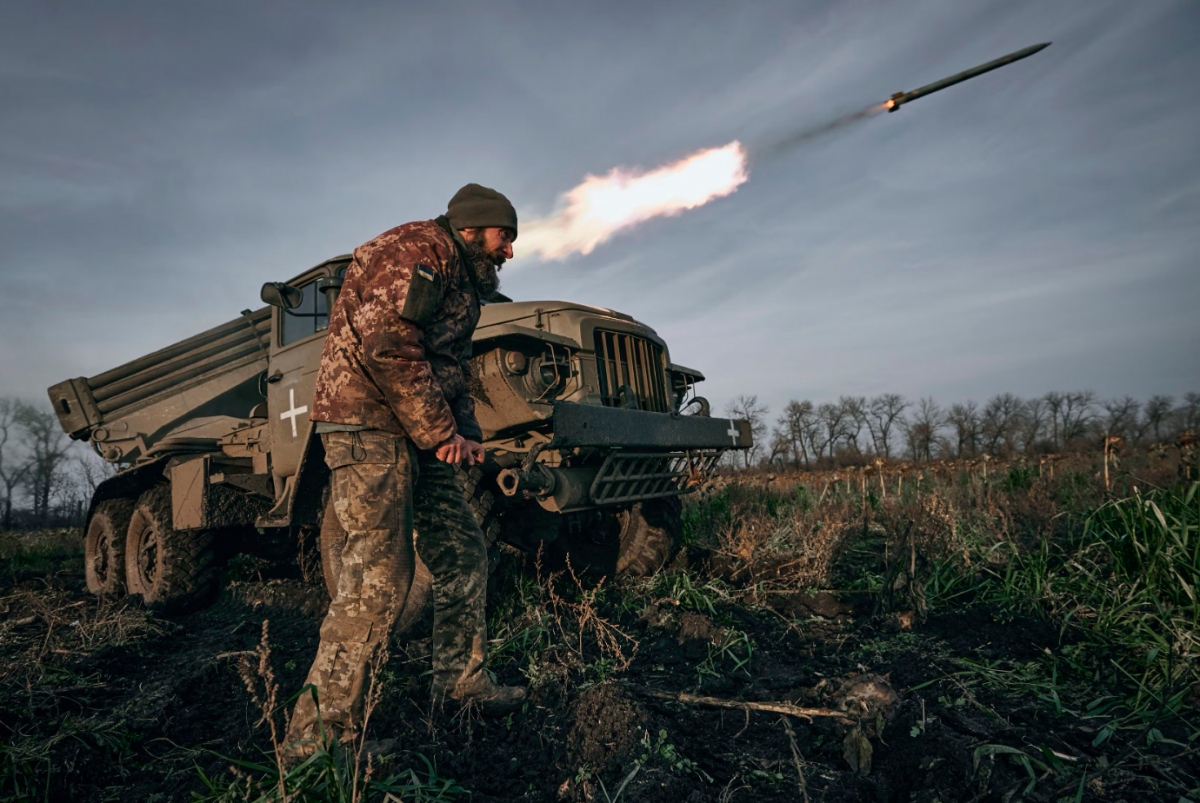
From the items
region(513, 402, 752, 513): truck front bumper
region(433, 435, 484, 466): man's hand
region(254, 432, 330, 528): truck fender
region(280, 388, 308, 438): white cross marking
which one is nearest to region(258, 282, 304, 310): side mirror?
region(280, 388, 308, 438): white cross marking

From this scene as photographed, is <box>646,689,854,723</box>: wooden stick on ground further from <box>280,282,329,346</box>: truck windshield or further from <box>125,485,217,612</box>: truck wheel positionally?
<box>125,485,217,612</box>: truck wheel

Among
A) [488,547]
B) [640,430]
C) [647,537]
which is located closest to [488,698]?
[488,547]

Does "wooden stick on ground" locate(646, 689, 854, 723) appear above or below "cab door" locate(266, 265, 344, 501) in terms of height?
below

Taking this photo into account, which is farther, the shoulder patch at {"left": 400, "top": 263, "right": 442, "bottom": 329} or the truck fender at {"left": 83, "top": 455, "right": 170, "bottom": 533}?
the truck fender at {"left": 83, "top": 455, "right": 170, "bottom": 533}

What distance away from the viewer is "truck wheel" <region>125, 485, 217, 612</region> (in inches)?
216

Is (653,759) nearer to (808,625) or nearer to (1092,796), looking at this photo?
(1092,796)

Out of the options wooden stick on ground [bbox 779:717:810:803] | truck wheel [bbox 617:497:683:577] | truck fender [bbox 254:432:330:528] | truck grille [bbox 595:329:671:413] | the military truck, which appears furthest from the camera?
truck wheel [bbox 617:497:683:577]

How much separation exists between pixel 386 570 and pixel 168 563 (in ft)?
13.3

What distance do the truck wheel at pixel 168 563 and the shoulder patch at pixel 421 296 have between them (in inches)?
168

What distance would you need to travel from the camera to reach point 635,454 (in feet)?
15.1

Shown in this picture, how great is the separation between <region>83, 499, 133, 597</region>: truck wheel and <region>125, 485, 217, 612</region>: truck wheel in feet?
1.31

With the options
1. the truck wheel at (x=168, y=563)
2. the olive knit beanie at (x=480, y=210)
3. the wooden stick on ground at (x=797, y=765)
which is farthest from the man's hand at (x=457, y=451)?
the truck wheel at (x=168, y=563)

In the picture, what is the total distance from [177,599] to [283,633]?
1.60 m

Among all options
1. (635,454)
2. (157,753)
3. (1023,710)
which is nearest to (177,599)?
(157,753)
